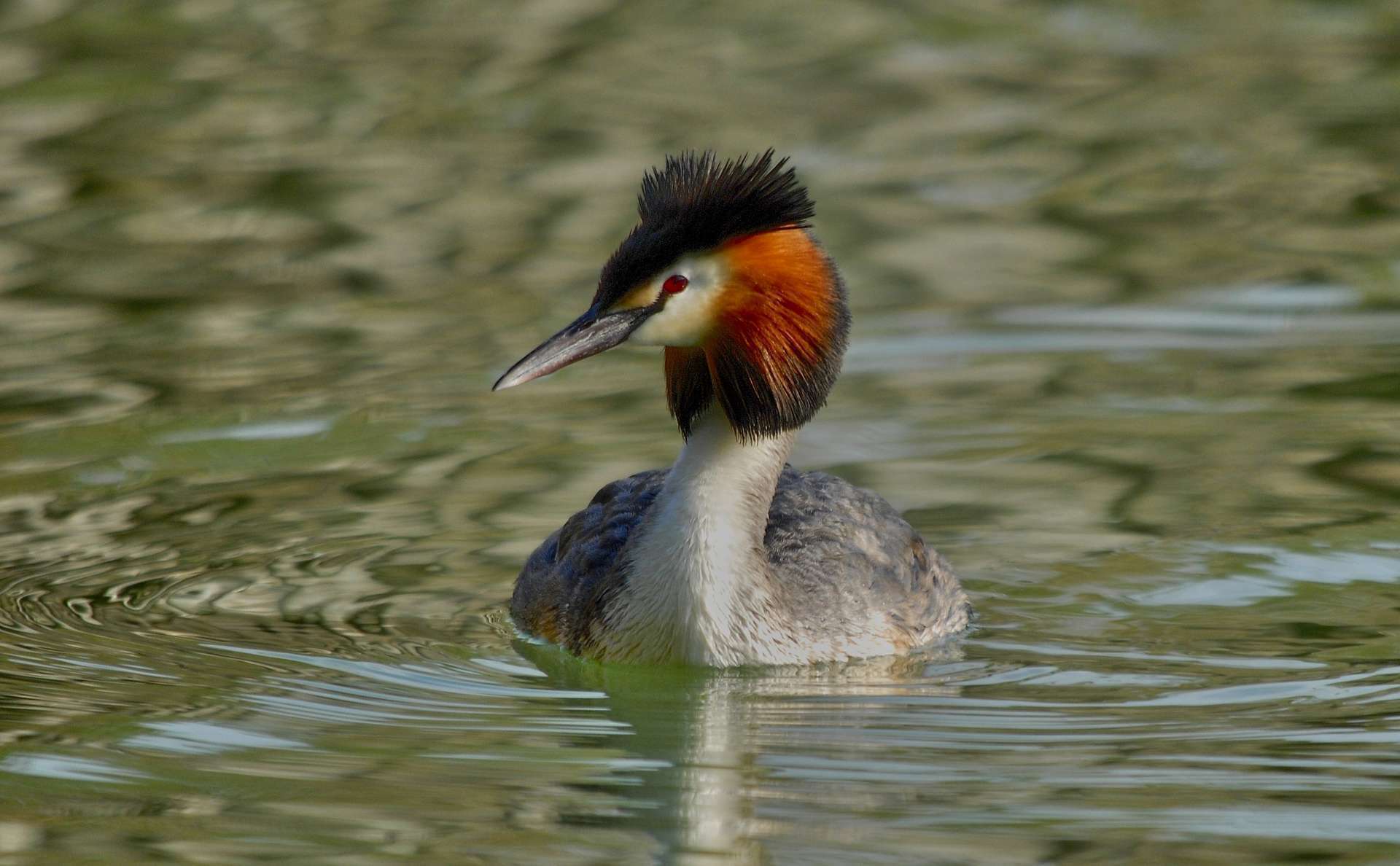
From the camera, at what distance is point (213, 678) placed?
705cm

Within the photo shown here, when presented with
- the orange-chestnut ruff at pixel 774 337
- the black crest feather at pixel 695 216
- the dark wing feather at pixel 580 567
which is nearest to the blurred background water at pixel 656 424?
the dark wing feather at pixel 580 567

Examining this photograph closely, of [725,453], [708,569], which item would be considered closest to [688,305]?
[725,453]

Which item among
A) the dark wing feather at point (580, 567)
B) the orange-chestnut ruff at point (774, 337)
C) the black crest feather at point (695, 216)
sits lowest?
the dark wing feather at point (580, 567)

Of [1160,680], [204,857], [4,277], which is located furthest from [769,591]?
[4,277]

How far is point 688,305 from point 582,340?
357 mm

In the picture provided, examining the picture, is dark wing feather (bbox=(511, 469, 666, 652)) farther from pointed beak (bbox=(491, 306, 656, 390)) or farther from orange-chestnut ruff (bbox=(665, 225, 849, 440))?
pointed beak (bbox=(491, 306, 656, 390))

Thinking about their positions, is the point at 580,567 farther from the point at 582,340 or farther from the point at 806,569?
the point at 582,340

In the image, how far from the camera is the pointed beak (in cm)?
691

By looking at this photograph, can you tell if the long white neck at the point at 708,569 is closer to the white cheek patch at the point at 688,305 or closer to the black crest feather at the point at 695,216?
→ the white cheek patch at the point at 688,305

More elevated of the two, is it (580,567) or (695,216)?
(695,216)

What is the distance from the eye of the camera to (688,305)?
7.05 m

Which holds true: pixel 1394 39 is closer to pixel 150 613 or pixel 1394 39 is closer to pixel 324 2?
pixel 324 2

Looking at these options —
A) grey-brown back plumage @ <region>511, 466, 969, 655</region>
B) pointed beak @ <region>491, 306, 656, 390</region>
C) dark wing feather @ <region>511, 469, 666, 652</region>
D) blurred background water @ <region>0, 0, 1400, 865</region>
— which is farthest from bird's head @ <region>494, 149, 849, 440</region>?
blurred background water @ <region>0, 0, 1400, 865</region>

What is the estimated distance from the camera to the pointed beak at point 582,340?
6.91 m
